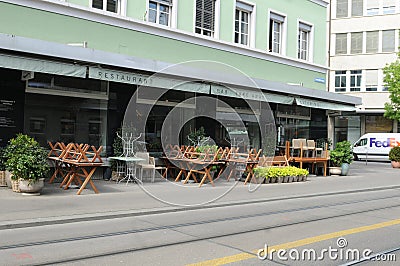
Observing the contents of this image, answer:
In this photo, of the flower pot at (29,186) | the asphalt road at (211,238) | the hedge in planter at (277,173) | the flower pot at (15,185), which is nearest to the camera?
the asphalt road at (211,238)

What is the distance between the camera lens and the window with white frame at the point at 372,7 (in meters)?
44.2

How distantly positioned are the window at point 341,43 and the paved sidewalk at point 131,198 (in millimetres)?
31409

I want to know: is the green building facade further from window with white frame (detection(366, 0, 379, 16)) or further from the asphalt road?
window with white frame (detection(366, 0, 379, 16))

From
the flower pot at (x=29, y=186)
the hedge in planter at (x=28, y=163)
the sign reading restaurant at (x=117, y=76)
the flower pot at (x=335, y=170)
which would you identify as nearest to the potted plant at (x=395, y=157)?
the flower pot at (x=335, y=170)

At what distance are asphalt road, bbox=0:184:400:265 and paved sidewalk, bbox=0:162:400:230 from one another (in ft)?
1.19

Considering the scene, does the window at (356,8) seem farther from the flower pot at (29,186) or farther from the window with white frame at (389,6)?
the flower pot at (29,186)

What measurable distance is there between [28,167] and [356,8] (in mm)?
41292

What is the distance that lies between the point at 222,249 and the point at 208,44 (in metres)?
13.2

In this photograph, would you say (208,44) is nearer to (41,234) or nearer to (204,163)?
(204,163)

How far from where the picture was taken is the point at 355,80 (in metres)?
44.9

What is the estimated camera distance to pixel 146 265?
600 cm

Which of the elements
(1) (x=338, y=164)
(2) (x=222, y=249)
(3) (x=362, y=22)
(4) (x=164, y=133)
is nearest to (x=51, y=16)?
(4) (x=164, y=133)

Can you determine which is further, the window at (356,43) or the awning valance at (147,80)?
the window at (356,43)

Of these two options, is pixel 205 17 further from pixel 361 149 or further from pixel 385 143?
pixel 361 149
